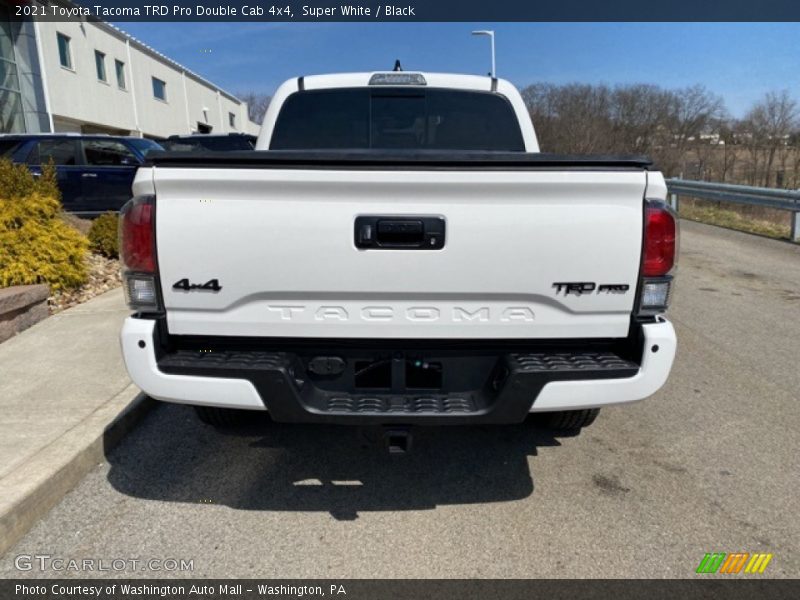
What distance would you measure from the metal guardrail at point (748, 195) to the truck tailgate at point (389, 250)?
8.01m

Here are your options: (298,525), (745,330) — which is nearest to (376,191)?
(298,525)

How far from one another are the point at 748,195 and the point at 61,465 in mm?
14190

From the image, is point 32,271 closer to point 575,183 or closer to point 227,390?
point 227,390

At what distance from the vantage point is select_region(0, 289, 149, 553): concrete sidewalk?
8.84 feet

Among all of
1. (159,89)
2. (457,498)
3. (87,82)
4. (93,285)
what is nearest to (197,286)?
(457,498)

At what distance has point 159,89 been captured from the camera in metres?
34.9

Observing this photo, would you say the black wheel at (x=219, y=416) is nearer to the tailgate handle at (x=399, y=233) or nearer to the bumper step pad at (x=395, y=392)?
the bumper step pad at (x=395, y=392)

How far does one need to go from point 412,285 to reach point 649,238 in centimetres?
99

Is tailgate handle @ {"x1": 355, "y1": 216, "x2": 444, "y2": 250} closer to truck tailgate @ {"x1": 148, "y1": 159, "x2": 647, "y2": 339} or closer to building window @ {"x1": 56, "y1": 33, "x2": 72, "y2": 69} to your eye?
truck tailgate @ {"x1": 148, "y1": 159, "x2": 647, "y2": 339}

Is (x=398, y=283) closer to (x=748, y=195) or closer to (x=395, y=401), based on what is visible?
(x=395, y=401)

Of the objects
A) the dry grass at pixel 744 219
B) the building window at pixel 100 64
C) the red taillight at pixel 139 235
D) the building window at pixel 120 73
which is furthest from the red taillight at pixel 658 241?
the building window at pixel 120 73

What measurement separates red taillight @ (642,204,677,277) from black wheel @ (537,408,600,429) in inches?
41.9

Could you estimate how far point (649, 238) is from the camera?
2.25m

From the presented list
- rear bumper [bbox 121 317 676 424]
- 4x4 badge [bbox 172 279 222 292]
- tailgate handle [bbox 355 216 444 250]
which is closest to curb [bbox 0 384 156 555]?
rear bumper [bbox 121 317 676 424]
